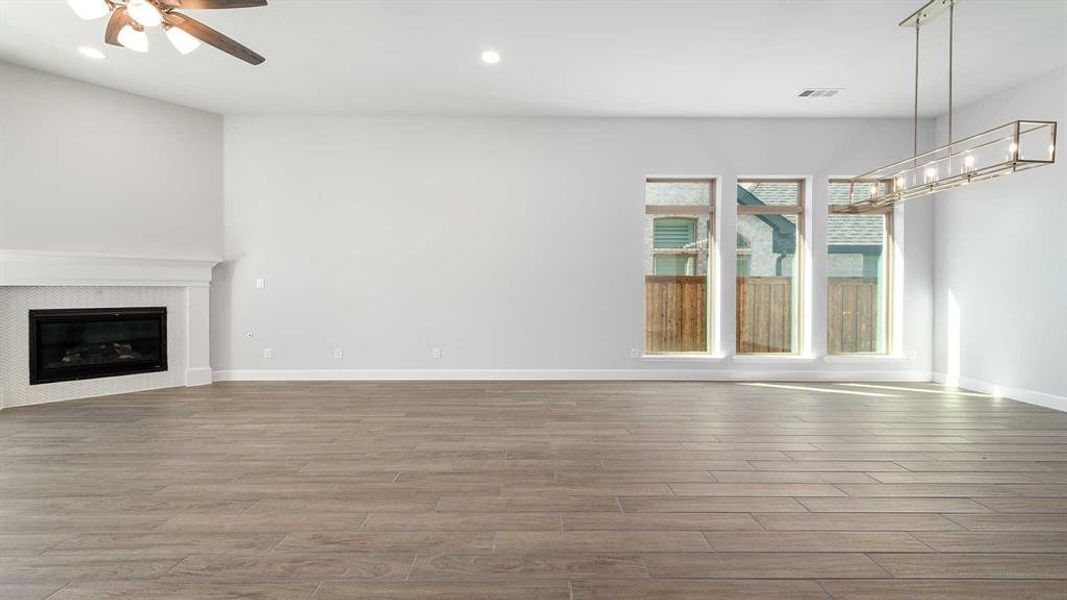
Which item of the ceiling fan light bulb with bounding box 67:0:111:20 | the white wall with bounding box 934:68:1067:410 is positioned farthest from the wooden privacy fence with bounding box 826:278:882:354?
the ceiling fan light bulb with bounding box 67:0:111:20

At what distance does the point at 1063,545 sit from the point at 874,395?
11.4 feet

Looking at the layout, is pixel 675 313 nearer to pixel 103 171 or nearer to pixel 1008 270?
pixel 1008 270

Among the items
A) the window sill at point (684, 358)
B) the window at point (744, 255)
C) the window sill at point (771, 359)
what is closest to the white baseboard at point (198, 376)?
the window sill at point (684, 358)

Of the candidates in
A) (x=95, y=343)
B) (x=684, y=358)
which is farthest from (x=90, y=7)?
(x=684, y=358)

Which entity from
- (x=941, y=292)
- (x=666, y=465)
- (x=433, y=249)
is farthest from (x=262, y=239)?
(x=941, y=292)

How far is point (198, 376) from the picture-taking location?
5.88 metres

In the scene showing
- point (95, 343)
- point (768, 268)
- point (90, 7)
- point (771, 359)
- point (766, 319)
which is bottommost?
point (771, 359)

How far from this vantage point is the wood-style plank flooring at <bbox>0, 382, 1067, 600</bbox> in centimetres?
191

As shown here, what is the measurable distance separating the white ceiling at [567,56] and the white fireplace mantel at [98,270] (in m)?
1.84

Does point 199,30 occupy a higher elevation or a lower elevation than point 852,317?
higher

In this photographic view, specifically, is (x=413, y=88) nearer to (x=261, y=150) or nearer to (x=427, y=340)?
(x=261, y=150)

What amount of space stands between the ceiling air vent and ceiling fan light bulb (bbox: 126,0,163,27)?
568 centimetres

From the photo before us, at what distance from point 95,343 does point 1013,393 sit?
976 centimetres

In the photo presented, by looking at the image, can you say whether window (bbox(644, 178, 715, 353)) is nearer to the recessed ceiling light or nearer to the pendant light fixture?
the pendant light fixture
